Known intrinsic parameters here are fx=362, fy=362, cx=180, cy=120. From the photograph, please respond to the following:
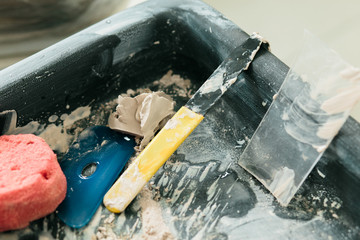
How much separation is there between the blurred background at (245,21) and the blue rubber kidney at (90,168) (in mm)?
408

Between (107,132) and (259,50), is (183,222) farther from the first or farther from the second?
(259,50)

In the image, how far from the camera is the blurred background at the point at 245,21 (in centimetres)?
100

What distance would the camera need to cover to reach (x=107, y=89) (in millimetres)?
856

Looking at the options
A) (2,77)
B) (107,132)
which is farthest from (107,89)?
(2,77)

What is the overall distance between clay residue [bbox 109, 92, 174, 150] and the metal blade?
3.5 inches

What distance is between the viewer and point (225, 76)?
29.0 inches

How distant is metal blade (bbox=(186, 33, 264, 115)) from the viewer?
720 millimetres

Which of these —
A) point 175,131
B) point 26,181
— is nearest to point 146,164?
point 175,131

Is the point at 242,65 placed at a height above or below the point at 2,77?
above

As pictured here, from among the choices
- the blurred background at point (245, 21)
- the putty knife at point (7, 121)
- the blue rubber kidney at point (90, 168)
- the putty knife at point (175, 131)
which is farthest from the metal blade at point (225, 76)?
→ the blurred background at point (245, 21)

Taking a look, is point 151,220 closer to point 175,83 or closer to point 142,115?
point 142,115

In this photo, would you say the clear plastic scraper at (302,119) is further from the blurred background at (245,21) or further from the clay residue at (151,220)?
the blurred background at (245,21)

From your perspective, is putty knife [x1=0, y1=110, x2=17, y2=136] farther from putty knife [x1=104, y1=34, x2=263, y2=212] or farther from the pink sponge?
putty knife [x1=104, y1=34, x2=263, y2=212]

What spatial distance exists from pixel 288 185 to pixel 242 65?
0.25 metres
